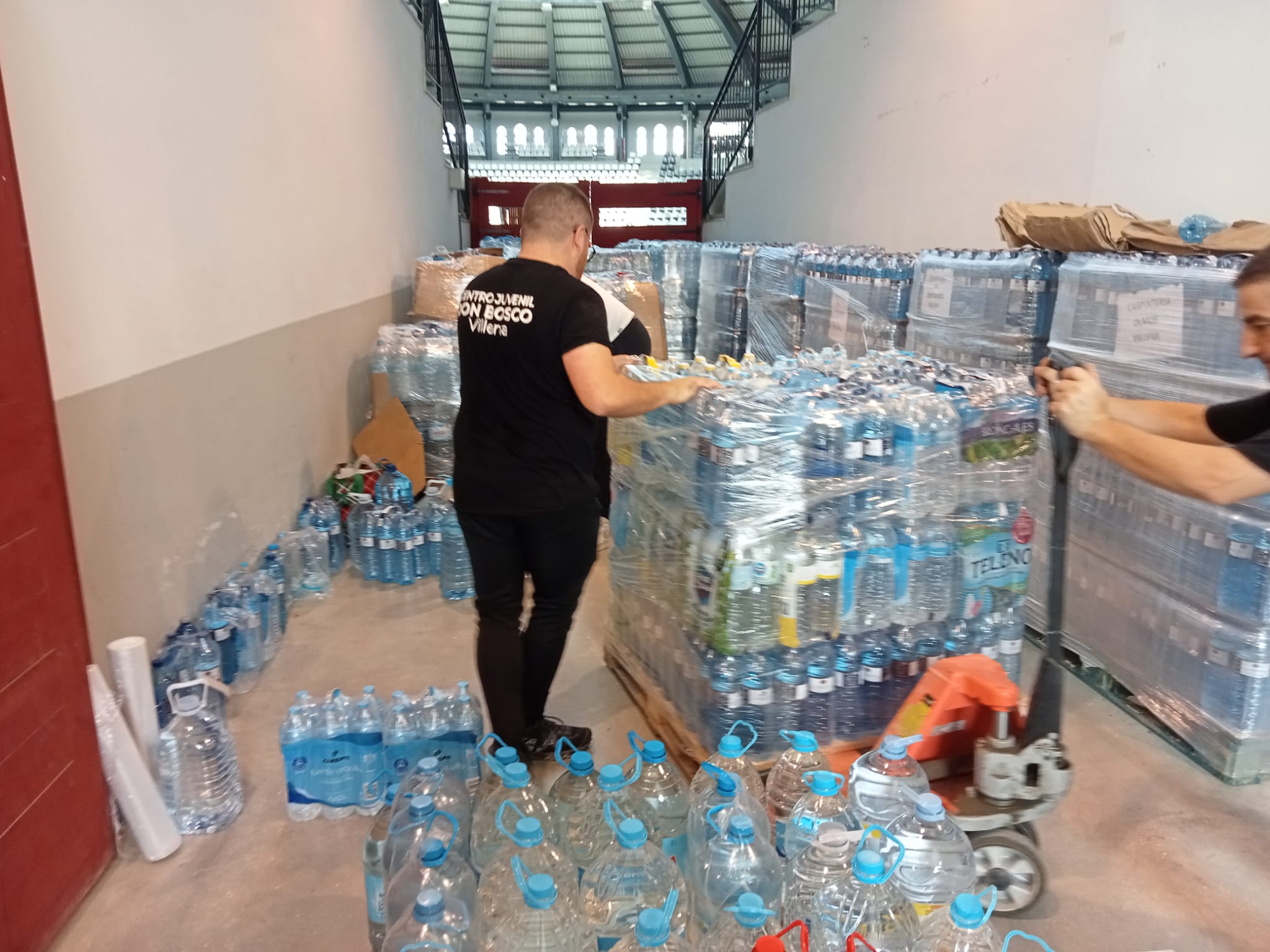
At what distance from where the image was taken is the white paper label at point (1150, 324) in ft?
9.84

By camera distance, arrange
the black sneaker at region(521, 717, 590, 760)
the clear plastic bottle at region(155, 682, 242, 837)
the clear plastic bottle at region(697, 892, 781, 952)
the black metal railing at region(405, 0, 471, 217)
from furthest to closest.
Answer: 1. the black metal railing at region(405, 0, 471, 217)
2. the black sneaker at region(521, 717, 590, 760)
3. the clear plastic bottle at region(155, 682, 242, 837)
4. the clear plastic bottle at region(697, 892, 781, 952)

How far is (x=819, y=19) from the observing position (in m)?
8.29

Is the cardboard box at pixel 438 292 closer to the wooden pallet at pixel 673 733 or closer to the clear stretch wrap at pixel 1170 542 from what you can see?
the wooden pallet at pixel 673 733

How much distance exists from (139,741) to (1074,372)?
278cm

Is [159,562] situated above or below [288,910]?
above

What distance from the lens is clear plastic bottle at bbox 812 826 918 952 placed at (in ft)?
5.08

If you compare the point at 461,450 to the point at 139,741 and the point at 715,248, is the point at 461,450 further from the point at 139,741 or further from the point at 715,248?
the point at 715,248

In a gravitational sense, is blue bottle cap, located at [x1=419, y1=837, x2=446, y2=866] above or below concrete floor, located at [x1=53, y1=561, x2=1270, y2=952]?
above

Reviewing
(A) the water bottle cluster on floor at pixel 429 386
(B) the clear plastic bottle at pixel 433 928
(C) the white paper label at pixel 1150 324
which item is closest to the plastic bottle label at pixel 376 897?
(B) the clear plastic bottle at pixel 433 928

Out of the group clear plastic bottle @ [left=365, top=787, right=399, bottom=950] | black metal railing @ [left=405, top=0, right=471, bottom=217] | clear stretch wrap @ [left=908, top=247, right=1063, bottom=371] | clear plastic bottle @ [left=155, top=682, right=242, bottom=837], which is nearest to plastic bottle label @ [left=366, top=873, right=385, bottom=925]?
clear plastic bottle @ [left=365, top=787, right=399, bottom=950]

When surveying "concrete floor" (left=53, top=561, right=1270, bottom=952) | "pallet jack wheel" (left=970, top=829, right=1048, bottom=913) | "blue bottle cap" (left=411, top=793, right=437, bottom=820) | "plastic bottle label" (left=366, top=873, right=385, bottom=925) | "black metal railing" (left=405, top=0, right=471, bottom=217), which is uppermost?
"black metal railing" (left=405, top=0, right=471, bottom=217)

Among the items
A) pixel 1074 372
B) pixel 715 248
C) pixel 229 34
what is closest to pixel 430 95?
pixel 715 248

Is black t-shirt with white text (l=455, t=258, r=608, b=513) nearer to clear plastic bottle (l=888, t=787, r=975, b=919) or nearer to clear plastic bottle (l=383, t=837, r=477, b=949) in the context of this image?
clear plastic bottle (l=383, t=837, r=477, b=949)

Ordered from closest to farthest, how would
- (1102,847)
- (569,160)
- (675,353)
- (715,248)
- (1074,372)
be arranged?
(1074,372) < (1102,847) < (715,248) < (675,353) < (569,160)
